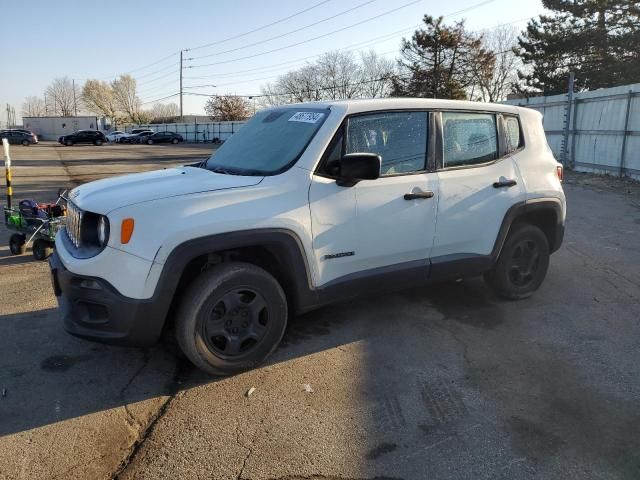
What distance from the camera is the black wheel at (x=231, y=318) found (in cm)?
330

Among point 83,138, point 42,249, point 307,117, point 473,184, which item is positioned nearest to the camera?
point 307,117

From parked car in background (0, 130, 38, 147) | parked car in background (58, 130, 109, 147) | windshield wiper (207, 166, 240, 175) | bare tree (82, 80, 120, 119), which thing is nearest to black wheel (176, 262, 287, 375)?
windshield wiper (207, 166, 240, 175)

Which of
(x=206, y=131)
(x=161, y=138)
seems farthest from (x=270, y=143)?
(x=206, y=131)

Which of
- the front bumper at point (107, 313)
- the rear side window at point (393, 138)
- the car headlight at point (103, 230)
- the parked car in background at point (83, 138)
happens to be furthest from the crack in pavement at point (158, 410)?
the parked car in background at point (83, 138)

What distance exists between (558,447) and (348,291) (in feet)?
5.52

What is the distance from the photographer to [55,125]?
74875mm

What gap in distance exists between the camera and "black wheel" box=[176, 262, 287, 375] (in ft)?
10.8

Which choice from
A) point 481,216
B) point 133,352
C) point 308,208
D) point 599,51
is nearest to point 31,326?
point 133,352

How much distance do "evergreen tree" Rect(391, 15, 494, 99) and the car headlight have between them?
1421 inches

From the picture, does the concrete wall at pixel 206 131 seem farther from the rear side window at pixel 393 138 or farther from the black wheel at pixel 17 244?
the rear side window at pixel 393 138

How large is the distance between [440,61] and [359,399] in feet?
125

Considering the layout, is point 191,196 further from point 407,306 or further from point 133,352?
point 407,306

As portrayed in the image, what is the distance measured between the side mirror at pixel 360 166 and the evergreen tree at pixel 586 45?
30.9 metres

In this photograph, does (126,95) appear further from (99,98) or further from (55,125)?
(55,125)
